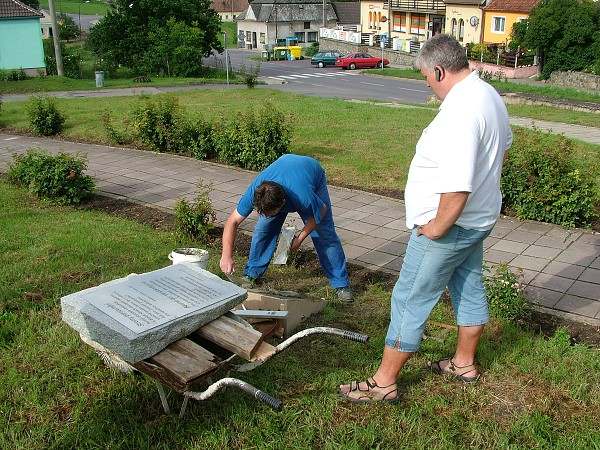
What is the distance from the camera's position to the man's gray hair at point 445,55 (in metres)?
3.06

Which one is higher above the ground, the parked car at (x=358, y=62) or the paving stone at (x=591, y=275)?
the parked car at (x=358, y=62)

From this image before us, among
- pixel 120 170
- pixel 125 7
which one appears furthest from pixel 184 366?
pixel 125 7

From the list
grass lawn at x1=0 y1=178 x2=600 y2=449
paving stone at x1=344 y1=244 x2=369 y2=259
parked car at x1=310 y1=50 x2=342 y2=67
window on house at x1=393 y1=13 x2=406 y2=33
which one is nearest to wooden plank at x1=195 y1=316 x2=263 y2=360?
grass lawn at x1=0 y1=178 x2=600 y2=449

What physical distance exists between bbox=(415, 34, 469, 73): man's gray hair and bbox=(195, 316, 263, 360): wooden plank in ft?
5.20

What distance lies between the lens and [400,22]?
5531 centimetres

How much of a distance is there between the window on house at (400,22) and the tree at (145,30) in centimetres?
1978

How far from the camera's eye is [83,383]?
3629 millimetres

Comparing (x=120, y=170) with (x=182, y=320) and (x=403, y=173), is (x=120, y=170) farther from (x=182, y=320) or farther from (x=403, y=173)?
(x=182, y=320)

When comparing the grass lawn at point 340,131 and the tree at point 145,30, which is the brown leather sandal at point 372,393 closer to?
the grass lawn at point 340,131

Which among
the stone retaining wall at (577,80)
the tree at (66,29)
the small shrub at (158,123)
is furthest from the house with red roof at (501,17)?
the tree at (66,29)

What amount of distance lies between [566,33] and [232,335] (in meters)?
35.3

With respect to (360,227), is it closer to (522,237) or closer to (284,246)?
(284,246)

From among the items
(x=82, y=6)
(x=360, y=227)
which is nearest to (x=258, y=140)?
(x=360, y=227)

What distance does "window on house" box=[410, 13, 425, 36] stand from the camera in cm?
5219
